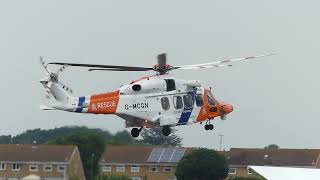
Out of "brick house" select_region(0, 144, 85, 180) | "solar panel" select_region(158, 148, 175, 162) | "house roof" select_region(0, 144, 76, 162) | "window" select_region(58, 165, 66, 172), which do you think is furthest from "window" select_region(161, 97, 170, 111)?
"solar panel" select_region(158, 148, 175, 162)

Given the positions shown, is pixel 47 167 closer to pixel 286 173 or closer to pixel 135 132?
pixel 286 173

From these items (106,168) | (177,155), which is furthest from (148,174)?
(106,168)

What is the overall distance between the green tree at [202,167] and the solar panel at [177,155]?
8965 mm

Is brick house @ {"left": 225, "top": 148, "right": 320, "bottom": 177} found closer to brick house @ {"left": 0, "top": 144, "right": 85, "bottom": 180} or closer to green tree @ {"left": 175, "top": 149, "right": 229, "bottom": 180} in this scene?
green tree @ {"left": 175, "top": 149, "right": 229, "bottom": 180}

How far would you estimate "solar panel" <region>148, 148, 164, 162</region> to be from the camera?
15250cm

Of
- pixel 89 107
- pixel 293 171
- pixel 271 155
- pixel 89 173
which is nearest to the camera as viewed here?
pixel 89 107

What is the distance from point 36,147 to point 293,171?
52.8 m

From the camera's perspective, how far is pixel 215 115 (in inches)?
3110

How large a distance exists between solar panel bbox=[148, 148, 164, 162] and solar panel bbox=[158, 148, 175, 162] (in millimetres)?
470

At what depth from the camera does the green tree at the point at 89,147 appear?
12254 centimetres

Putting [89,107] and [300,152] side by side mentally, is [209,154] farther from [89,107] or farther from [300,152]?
[89,107]

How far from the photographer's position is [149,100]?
75625 mm

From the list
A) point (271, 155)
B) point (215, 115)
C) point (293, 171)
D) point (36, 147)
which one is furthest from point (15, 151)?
point (215, 115)

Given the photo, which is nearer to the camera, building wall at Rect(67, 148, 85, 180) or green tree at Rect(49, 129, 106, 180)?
→ green tree at Rect(49, 129, 106, 180)
